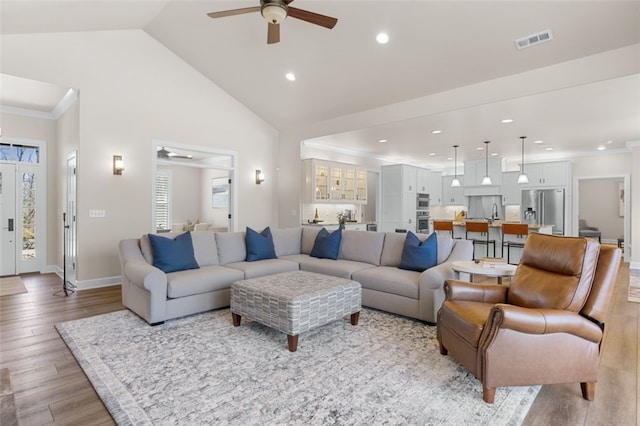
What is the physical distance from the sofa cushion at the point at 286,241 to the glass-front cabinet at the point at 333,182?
2057mm

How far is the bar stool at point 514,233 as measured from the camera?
637cm

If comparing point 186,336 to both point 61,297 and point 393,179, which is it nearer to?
point 61,297

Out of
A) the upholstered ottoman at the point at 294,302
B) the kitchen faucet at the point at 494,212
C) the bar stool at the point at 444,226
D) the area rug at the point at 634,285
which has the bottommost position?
the area rug at the point at 634,285

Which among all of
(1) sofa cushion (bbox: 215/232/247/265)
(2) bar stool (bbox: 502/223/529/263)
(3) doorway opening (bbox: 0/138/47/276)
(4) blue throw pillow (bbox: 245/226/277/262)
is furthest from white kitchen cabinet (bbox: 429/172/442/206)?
(3) doorway opening (bbox: 0/138/47/276)

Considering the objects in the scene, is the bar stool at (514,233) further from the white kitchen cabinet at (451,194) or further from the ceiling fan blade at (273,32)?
the ceiling fan blade at (273,32)

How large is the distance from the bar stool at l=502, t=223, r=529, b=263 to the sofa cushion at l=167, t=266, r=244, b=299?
17.0ft

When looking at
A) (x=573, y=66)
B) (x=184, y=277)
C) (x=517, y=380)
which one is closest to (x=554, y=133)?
(x=573, y=66)

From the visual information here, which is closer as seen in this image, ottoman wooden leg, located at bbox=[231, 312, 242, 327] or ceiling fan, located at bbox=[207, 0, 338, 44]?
ceiling fan, located at bbox=[207, 0, 338, 44]

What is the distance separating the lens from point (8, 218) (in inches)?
237

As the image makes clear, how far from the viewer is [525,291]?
103 inches

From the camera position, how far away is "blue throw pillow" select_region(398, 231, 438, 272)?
13.2ft

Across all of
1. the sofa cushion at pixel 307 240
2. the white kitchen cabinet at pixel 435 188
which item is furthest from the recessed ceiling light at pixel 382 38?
the white kitchen cabinet at pixel 435 188

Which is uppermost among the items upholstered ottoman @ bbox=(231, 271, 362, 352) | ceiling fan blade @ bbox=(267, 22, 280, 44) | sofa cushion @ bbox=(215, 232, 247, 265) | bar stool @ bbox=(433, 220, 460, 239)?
ceiling fan blade @ bbox=(267, 22, 280, 44)

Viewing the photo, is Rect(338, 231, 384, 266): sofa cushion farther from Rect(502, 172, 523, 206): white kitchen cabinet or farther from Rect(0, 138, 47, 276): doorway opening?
Rect(502, 172, 523, 206): white kitchen cabinet
